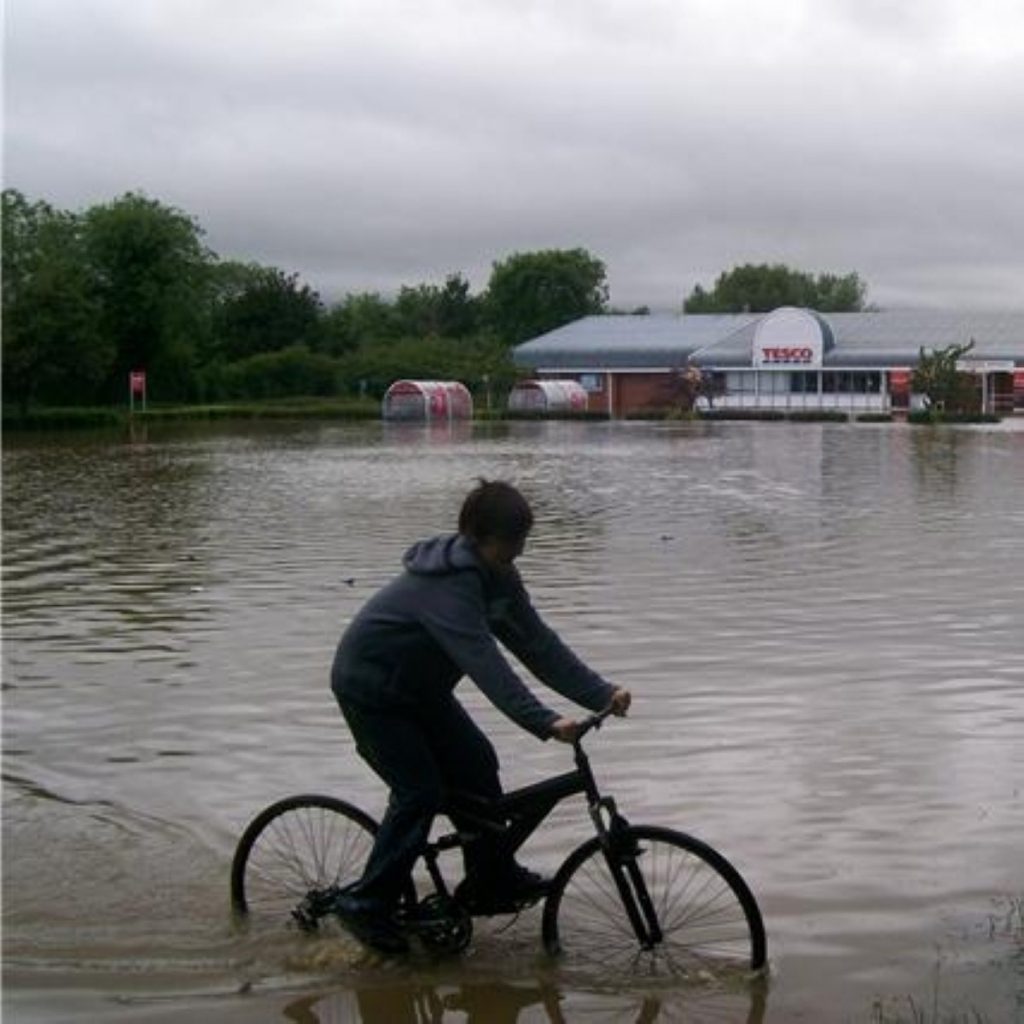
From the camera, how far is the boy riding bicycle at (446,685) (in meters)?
4.83

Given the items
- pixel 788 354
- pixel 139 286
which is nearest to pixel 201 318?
pixel 139 286

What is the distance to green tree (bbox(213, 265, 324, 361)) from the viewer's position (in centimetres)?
9944

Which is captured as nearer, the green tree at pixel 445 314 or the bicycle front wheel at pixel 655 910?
the bicycle front wheel at pixel 655 910

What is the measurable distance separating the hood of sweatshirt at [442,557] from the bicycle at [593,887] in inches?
23.7

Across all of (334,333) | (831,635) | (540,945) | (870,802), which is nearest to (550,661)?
(540,945)

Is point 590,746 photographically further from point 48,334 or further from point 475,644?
point 48,334

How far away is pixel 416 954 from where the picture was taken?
5.28 meters

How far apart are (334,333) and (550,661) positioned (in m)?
101

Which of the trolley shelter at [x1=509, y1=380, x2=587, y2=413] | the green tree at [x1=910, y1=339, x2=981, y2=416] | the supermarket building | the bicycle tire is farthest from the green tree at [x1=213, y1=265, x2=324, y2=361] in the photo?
the bicycle tire

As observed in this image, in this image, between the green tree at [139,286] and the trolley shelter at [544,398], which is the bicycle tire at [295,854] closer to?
the trolley shelter at [544,398]

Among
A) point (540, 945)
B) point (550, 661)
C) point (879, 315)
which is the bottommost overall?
point (540, 945)

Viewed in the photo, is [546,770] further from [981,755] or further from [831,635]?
[831,635]

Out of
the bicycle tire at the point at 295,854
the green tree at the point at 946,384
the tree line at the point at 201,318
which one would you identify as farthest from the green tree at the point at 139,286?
the bicycle tire at the point at 295,854

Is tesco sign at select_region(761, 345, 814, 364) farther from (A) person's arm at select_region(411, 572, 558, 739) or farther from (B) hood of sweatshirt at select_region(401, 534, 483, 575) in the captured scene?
(A) person's arm at select_region(411, 572, 558, 739)
